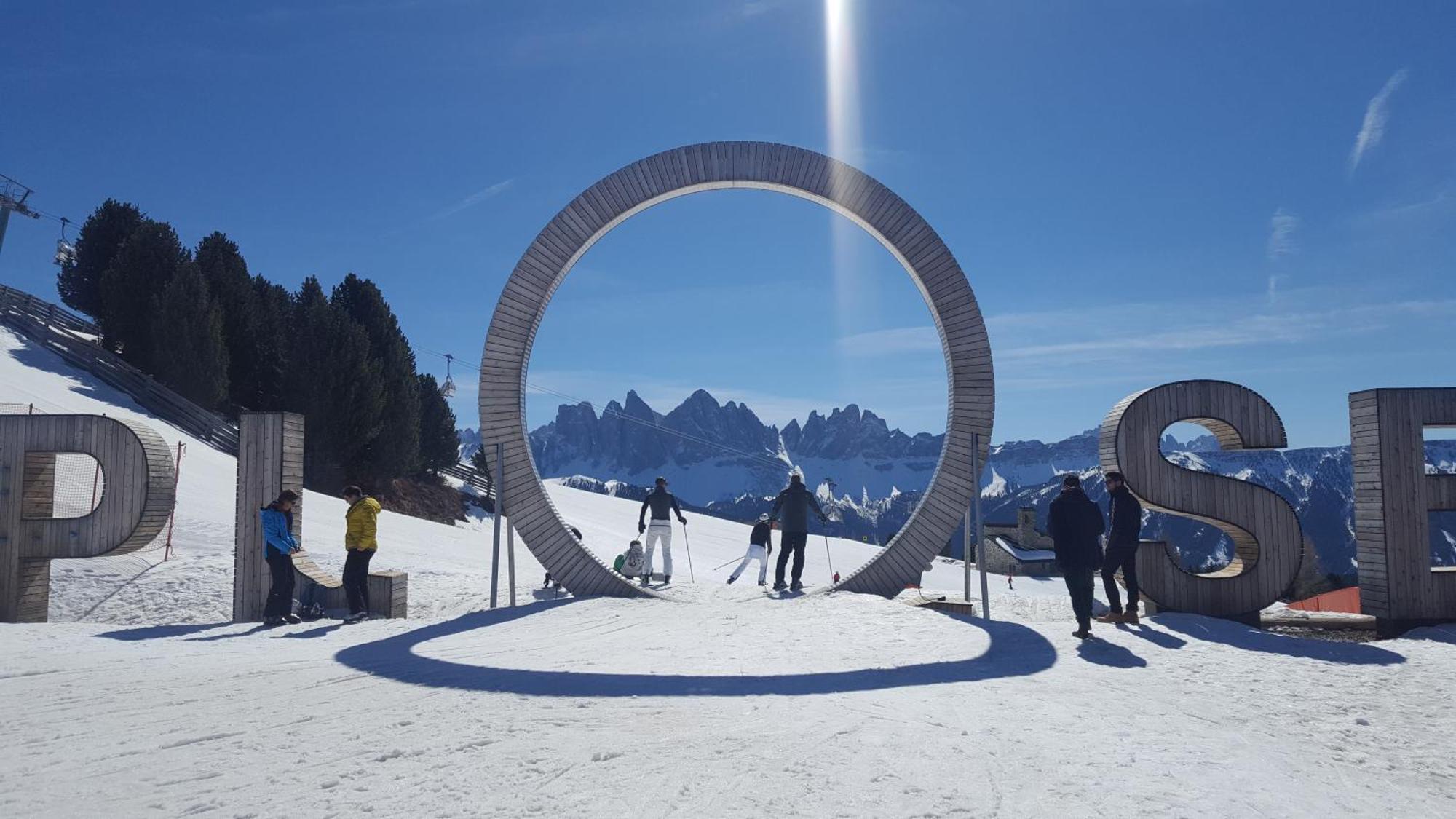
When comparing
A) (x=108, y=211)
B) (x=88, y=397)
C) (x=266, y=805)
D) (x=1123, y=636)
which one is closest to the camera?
(x=266, y=805)

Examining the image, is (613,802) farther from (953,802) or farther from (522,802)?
(953,802)

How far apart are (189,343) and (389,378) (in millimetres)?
7079

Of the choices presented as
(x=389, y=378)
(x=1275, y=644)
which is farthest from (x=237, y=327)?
(x=1275, y=644)

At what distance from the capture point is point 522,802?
12.1 ft

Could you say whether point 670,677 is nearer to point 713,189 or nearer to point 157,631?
point 157,631

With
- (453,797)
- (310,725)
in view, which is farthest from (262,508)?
(453,797)

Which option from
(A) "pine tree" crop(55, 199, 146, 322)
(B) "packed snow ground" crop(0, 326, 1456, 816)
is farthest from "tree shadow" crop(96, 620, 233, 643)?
(A) "pine tree" crop(55, 199, 146, 322)

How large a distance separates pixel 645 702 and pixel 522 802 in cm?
178

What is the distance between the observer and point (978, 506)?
1005 cm

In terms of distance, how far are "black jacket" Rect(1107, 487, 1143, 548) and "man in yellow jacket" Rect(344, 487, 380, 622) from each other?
331 inches

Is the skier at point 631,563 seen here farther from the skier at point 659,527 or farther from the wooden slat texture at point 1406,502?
the wooden slat texture at point 1406,502

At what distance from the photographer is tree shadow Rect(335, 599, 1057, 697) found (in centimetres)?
580

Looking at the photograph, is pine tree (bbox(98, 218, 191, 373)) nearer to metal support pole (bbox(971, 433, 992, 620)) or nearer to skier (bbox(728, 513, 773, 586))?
skier (bbox(728, 513, 773, 586))

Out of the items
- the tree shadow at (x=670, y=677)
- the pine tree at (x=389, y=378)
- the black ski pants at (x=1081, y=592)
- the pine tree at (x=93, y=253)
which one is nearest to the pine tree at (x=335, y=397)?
the pine tree at (x=389, y=378)
